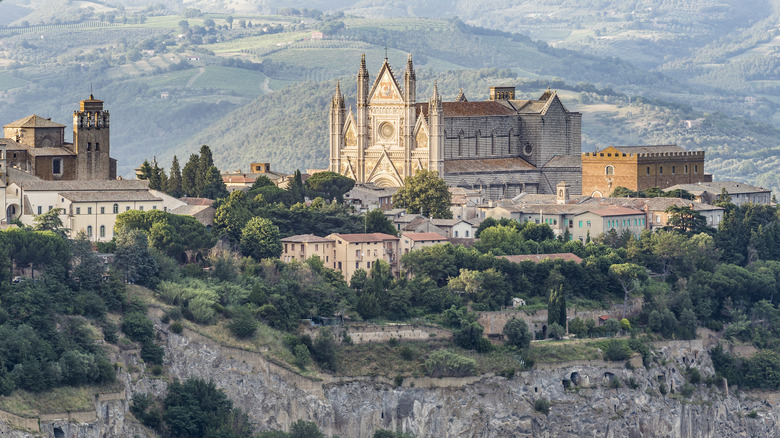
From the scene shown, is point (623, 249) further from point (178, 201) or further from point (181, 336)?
point (181, 336)

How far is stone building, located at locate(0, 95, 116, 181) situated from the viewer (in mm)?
96938

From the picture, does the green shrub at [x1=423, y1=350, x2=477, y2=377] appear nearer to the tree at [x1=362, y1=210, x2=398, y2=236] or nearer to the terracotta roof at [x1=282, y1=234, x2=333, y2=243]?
the terracotta roof at [x1=282, y1=234, x2=333, y2=243]

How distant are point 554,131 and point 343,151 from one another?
16.3 metres

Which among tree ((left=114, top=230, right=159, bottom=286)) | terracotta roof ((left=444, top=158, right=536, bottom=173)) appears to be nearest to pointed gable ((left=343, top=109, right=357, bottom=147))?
terracotta roof ((left=444, top=158, right=536, bottom=173))

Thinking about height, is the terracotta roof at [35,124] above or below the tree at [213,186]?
above

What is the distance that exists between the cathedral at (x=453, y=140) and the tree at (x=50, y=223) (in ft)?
125

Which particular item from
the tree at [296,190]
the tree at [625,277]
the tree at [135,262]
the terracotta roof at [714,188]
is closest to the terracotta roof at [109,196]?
the tree at [135,262]

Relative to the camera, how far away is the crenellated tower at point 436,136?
12456cm

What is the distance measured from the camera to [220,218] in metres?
97.6

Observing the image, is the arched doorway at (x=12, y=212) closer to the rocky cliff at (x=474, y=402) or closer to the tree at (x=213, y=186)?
the rocky cliff at (x=474, y=402)

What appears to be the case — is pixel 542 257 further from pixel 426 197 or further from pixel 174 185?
pixel 174 185

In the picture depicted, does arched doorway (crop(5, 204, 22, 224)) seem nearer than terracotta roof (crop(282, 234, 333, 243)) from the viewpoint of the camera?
Yes

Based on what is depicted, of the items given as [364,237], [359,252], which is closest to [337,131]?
[364,237]

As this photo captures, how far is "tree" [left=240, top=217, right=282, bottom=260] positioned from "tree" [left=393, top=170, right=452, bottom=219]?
1641 cm
